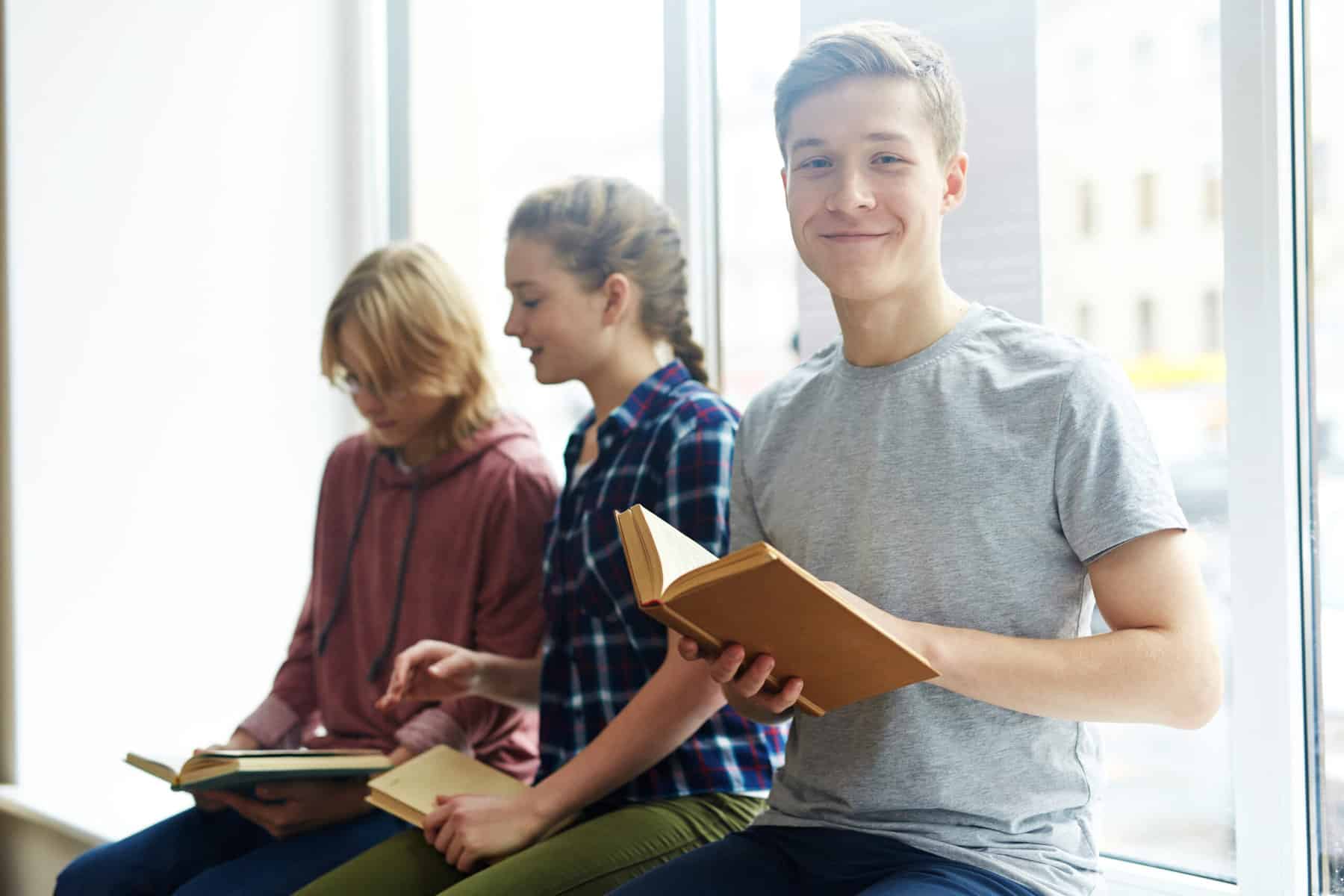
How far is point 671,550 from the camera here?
38.3 inches

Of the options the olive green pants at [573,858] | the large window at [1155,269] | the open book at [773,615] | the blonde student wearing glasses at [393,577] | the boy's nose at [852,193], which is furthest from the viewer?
the blonde student wearing glasses at [393,577]

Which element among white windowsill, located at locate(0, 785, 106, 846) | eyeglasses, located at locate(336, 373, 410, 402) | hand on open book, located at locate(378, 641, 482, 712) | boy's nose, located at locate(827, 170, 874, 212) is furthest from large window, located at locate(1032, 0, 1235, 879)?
white windowsill, located at locate(0, 785, 106, 846)

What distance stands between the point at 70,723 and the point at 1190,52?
2.18 metres

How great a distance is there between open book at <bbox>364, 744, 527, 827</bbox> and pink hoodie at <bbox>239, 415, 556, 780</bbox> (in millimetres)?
152

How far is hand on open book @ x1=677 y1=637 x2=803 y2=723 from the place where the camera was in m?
0.99

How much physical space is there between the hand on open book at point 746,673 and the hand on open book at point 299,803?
80cm

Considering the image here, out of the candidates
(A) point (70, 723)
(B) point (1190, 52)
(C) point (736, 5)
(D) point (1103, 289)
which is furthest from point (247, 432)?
(B) point (1190, 52)

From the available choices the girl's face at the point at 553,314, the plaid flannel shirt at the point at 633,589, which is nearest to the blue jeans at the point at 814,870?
the plaid flannel shirt at the point at 633,589

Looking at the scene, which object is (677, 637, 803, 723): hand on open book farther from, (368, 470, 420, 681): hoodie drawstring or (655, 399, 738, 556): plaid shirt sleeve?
(368, 470, 420, 681): hoodie drawstring

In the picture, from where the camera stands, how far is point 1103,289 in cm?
148

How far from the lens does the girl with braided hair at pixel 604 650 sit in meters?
1.35

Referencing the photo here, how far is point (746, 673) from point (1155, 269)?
2.61 feet

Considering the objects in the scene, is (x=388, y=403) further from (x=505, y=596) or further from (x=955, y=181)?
(x=955, y=181)

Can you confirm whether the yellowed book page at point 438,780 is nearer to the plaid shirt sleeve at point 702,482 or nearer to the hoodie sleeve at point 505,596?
the hoodie sleeve at point 505,596
